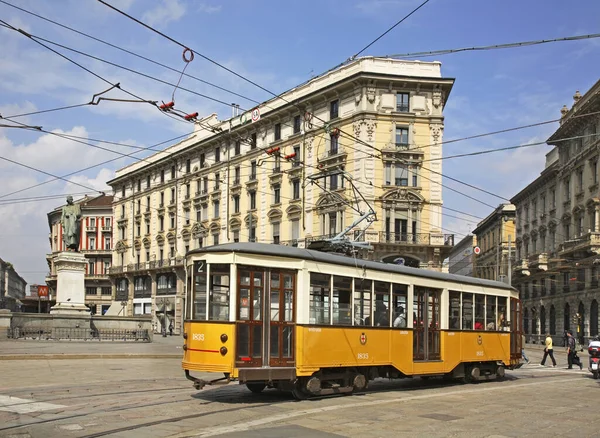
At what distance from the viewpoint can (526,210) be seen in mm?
74125

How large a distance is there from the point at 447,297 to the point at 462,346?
1419 millimetres

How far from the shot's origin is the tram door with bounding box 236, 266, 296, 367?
12.5 meters

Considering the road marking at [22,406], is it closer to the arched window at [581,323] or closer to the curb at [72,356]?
the curb at [72,356]

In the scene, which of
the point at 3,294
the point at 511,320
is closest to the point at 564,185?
→ the point at 511,320

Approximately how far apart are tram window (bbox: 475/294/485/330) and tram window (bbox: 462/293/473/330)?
0.29 metres

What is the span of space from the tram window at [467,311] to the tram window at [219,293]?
7625mm

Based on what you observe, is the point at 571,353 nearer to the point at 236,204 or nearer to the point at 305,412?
the point at 305,412

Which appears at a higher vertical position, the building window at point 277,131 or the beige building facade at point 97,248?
the building window at point 277,131

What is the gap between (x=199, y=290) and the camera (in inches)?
501

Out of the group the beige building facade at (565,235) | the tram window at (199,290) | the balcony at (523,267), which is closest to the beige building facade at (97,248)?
the balcony at (523,267)

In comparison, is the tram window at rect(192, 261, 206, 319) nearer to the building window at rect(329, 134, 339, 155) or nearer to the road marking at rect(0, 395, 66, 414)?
the road marking at rect(0, 395, 66, 414)

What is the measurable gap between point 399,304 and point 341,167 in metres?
29.0

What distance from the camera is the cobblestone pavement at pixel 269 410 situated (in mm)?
9812

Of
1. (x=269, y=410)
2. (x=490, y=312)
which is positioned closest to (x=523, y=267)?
(x=490, y=312)
